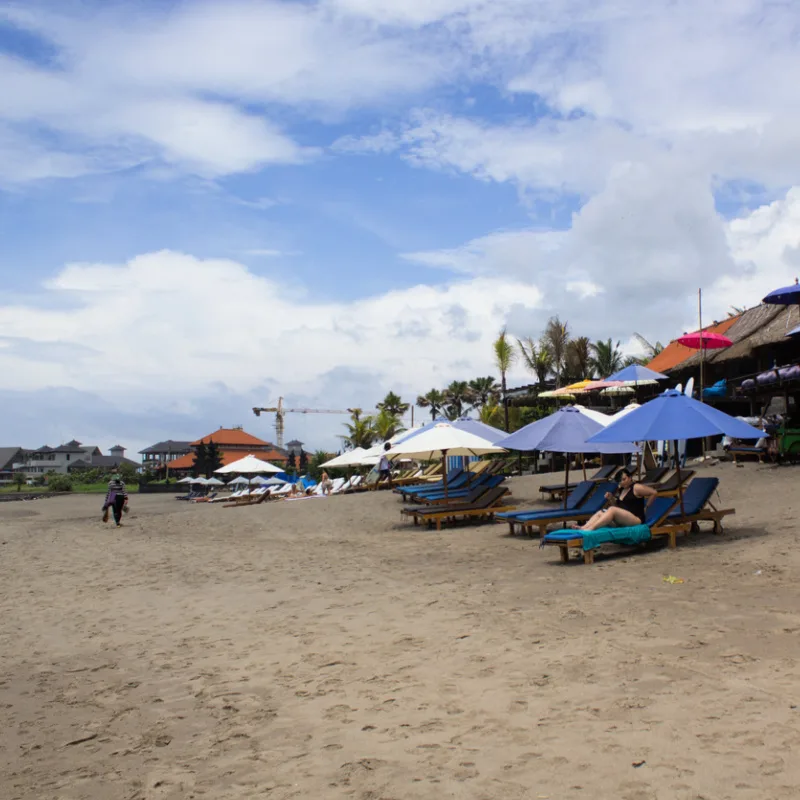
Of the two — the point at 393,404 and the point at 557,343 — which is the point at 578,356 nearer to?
the point at 557,343

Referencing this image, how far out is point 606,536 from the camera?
374 inches

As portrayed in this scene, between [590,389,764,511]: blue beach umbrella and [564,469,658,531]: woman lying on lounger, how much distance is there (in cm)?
52

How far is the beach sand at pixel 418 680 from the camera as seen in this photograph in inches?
148

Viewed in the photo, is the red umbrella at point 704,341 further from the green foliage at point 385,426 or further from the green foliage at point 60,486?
the green foliage at point 60,486

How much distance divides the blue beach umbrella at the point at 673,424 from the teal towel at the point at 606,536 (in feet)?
3.08

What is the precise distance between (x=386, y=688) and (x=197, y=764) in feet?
4.38

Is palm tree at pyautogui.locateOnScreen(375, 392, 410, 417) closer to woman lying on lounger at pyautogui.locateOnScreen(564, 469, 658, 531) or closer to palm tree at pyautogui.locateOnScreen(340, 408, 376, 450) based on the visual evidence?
palm tree at pyautogui.locateOnScreen(340, 408, 376, 450)

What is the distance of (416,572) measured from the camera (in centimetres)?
971

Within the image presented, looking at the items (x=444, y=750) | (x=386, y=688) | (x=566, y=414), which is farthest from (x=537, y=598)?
(x=566, y=414)

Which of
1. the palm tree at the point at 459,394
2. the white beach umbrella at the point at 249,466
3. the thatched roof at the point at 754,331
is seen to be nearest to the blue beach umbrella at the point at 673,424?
the thatched roof at the point at 754,331

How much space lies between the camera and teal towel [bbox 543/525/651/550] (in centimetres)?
932

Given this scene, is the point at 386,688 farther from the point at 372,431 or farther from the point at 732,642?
the point at 372,431

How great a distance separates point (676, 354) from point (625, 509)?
22.3 meters

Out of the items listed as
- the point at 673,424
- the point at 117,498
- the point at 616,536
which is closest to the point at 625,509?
the point at 616,536
